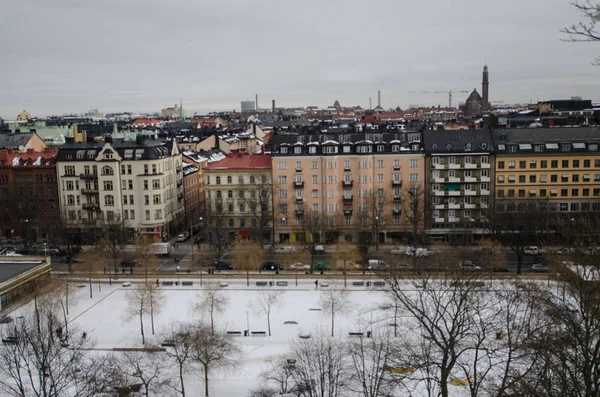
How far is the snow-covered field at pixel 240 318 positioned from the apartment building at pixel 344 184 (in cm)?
1741

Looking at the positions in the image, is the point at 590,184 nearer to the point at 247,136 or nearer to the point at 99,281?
the point at 99,281

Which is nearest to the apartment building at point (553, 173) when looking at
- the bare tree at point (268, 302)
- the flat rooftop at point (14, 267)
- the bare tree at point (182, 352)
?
the bare tree at point (268, 302)

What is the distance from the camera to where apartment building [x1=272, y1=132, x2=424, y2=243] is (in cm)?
7012

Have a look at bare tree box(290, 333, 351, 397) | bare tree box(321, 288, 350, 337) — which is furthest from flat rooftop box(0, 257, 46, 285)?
bare tree box(290, 333, 351, 397)

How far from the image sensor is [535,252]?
63719 millimetres

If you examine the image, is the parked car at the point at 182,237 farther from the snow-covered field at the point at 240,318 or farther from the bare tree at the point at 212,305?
the bare tree at the point at 212,305

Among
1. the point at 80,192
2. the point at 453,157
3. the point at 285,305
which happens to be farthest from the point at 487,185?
the point at 80,192

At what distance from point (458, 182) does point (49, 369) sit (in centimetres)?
5073

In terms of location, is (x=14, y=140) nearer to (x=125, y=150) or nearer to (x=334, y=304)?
(x=125, y=150)

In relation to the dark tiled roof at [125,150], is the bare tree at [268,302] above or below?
below

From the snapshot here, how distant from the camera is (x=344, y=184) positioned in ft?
232

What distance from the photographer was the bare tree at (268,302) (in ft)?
146

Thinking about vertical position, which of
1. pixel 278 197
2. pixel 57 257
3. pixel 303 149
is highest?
pixel 303 149

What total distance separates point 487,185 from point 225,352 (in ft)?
141
